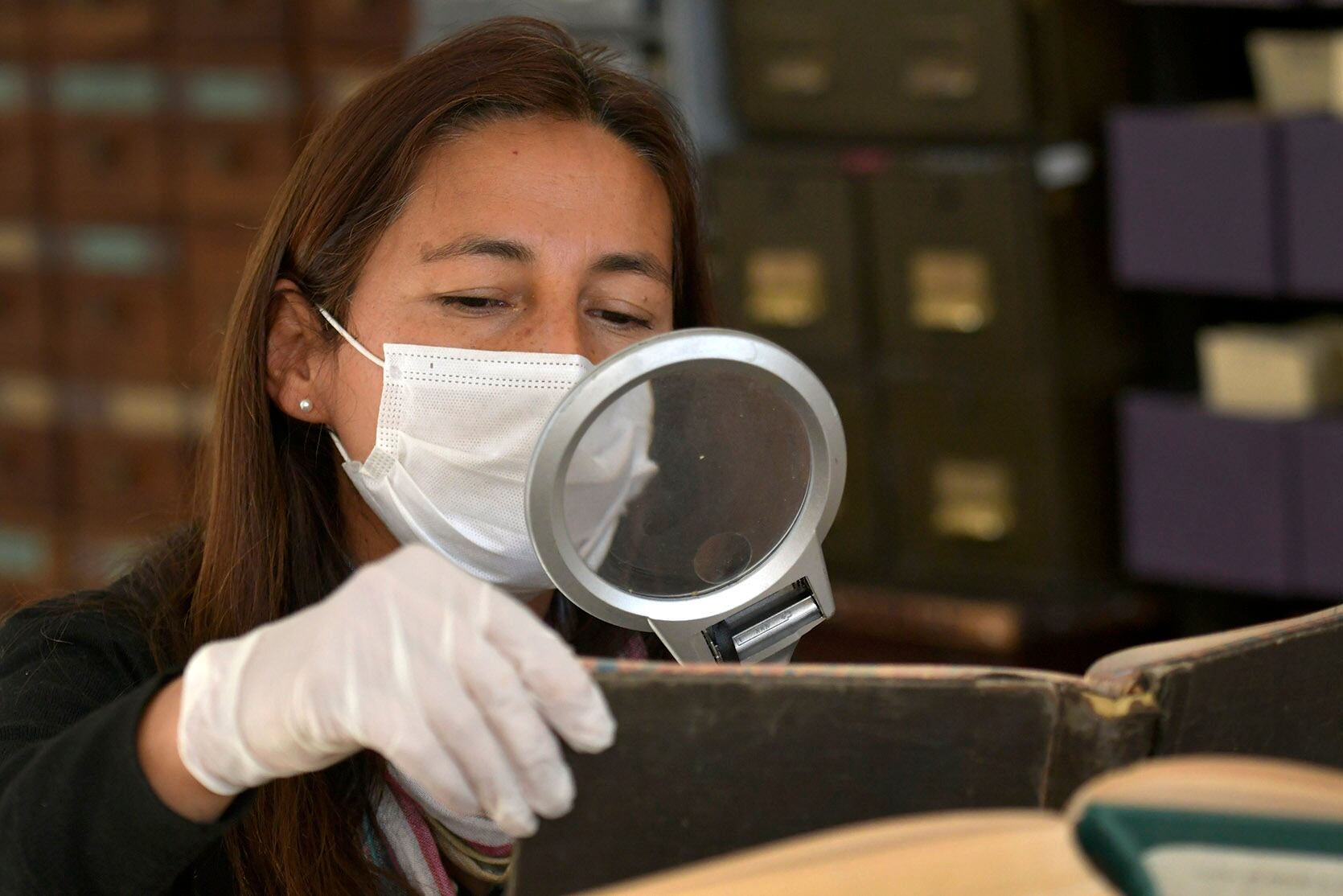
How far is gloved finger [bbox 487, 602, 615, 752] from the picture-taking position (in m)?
0.65

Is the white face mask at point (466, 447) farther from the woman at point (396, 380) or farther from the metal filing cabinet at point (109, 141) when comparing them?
the metal filing cabinet at point (109, 141)

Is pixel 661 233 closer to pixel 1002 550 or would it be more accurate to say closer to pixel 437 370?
pixel 437 370

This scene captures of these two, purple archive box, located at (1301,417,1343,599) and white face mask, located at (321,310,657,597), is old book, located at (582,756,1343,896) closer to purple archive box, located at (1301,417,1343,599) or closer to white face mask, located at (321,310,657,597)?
white face mask, located at (321,310,657,597)

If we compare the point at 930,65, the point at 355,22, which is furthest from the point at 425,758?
the point at 355,22

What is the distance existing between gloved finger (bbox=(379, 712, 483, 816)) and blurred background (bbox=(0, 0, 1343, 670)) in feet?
5.55

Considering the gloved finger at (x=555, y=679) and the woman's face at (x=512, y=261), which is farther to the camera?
the woman's face at (x=512, y=261)

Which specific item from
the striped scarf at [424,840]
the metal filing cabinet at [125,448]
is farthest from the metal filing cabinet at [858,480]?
the striped scarf at [424,840]

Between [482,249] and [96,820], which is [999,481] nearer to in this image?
[482,249]

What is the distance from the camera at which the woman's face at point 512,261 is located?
1.05 meters

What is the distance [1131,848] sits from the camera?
1.87 feet

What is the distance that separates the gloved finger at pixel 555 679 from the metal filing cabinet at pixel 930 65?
207cm

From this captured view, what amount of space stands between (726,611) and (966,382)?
6.31ft

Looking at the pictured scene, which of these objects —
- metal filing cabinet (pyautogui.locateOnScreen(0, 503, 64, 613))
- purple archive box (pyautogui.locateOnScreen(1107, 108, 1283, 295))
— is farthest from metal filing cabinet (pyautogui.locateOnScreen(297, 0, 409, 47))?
purple archive box (pyautogui.locateOnScreen(1107, 108, 1283, 295))

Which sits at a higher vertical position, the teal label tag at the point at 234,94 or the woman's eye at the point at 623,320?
the teal label tag at the point at 234,94
